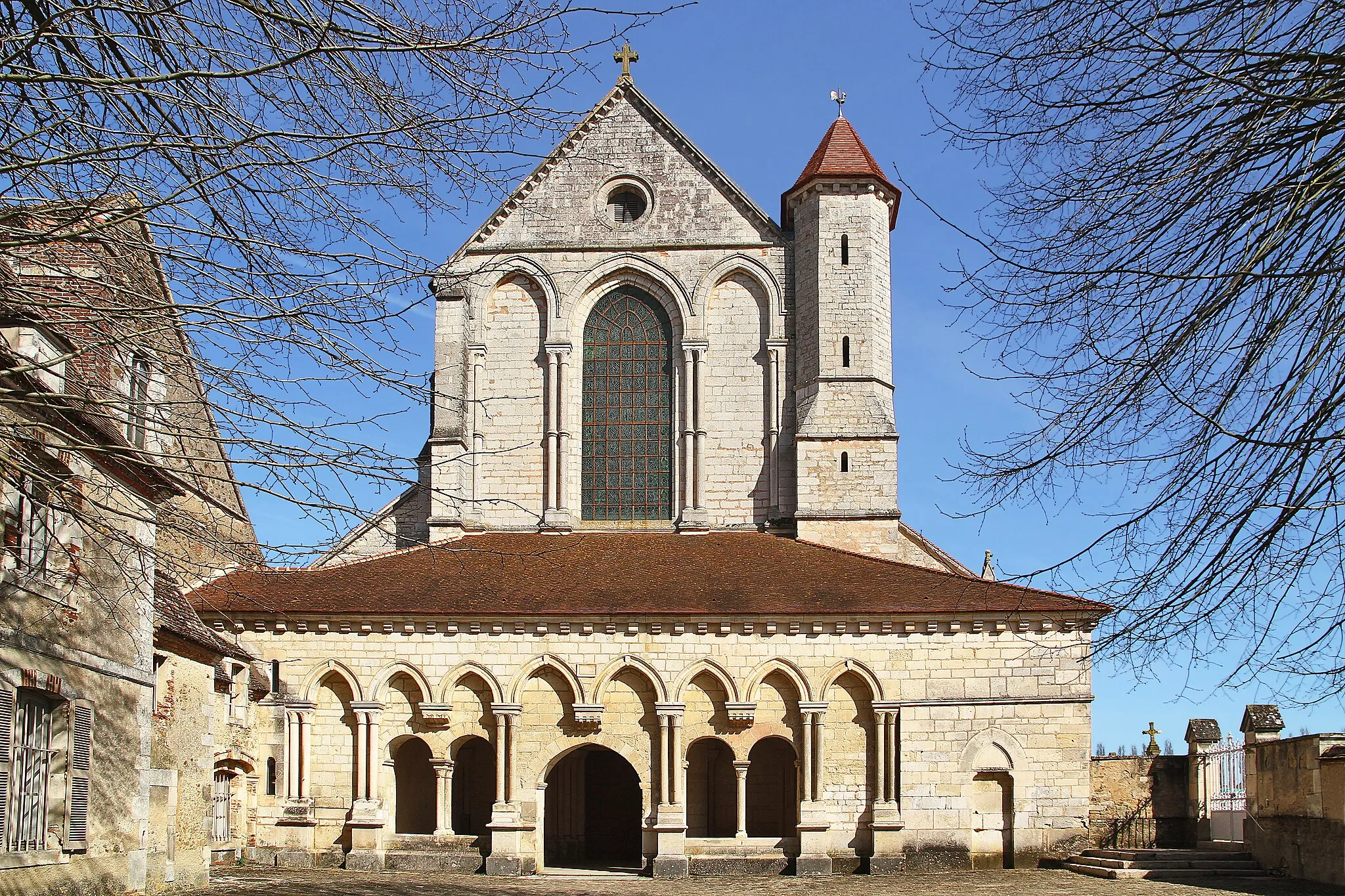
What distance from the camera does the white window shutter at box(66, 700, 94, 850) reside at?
14.2 meters

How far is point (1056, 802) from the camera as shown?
21.2 metres

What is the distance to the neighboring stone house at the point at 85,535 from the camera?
8688mm

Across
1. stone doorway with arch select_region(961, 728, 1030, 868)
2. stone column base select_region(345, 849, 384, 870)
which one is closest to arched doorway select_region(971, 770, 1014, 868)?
stone doorway with arch select_region(961, 728, 1030, 868)

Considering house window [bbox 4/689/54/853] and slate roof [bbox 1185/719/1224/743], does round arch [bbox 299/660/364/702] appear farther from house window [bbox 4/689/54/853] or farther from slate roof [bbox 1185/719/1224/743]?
slate roof [bbox 1185/719/1224/743]

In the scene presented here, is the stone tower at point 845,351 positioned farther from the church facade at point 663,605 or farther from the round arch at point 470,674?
the round arch at point 470,674

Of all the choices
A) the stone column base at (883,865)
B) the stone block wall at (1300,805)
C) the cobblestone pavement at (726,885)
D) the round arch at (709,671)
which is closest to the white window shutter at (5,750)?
the cobblestone pavement at (726,885)

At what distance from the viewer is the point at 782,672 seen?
21.8 metres

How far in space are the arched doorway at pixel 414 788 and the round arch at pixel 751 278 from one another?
9.35m

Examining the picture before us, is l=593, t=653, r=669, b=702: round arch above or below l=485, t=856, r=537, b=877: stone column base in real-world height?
above

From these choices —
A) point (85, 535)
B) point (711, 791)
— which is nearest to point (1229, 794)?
point (711, 791)

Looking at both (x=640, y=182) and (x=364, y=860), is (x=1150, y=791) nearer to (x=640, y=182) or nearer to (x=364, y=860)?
(x=364, y=860)

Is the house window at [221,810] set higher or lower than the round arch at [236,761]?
lower

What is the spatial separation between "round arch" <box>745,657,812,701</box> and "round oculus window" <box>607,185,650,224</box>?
31.6 ft

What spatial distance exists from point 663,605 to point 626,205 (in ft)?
30.1
